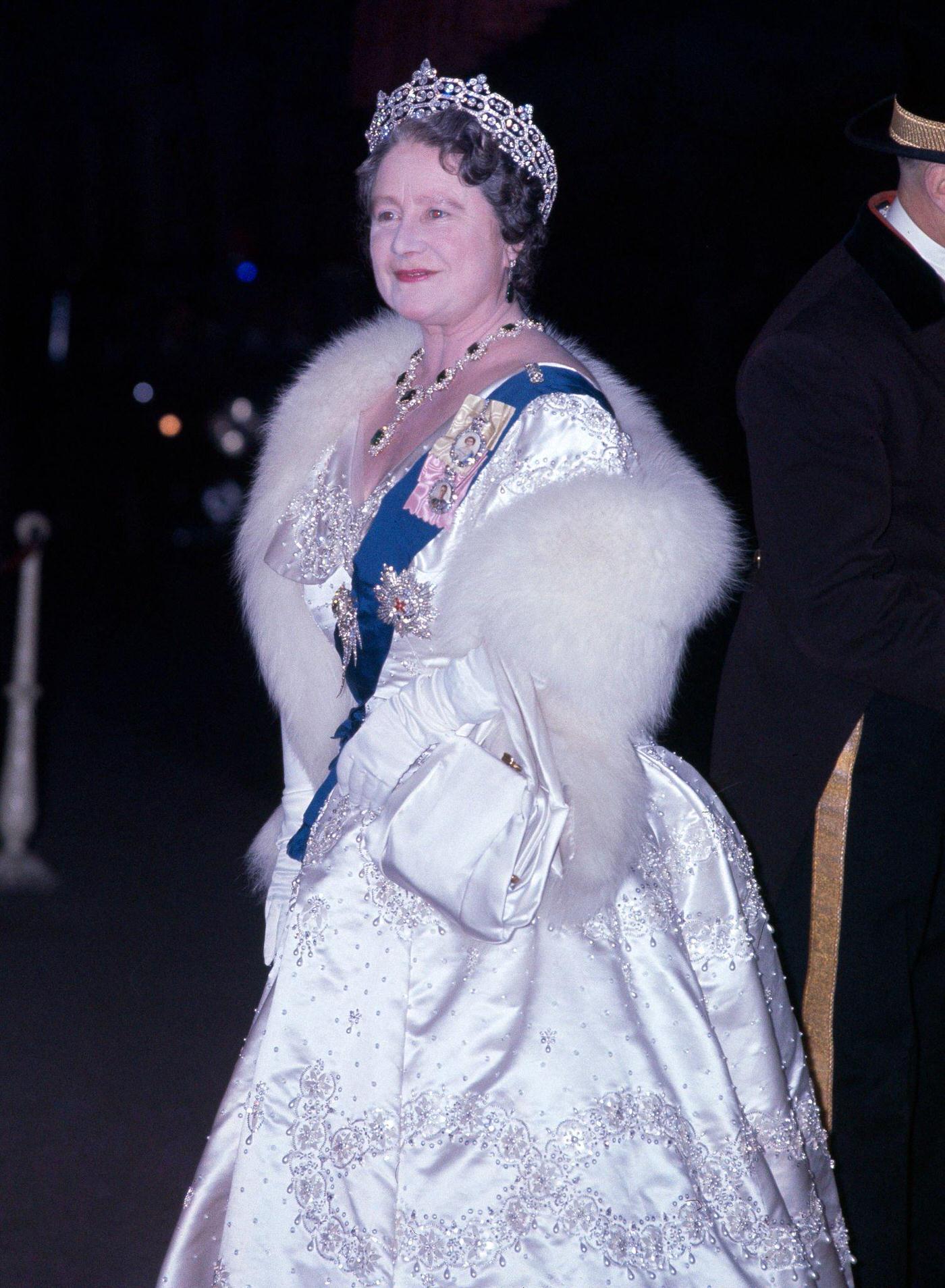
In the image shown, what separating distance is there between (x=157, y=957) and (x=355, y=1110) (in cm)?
206

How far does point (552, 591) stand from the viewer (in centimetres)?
160

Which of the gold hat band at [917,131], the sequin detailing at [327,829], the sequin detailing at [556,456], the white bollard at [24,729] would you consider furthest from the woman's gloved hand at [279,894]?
the white bollard at [24,729]

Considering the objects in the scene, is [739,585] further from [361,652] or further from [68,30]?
[68,30]

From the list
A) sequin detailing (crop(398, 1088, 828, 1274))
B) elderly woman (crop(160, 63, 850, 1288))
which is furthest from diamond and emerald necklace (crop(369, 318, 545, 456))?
sequin detailing (crop(398, 1088, 828, 1274))

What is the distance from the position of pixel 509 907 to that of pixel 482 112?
1.03m

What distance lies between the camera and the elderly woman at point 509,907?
155 centimetres

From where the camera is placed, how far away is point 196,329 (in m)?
10.2

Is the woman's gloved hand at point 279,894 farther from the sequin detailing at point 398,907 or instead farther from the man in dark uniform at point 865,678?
the man in dark uniform at point 865,678

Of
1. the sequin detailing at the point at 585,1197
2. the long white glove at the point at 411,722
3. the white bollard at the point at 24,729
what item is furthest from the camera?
the white bollard at the point at 24,729

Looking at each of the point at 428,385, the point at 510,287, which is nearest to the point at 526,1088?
the point at 428,385

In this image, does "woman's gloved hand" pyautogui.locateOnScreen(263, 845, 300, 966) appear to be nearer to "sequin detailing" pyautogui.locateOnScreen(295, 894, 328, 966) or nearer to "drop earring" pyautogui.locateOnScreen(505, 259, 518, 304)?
"sequin detailing" pyautogui.locateOnScreen(295, 894, 328, 966)

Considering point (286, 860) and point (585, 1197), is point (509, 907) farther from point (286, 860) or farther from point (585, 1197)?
point (286, 860)

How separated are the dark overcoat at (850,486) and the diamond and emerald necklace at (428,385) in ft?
1.04

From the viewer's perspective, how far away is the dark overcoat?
1.72 meters
